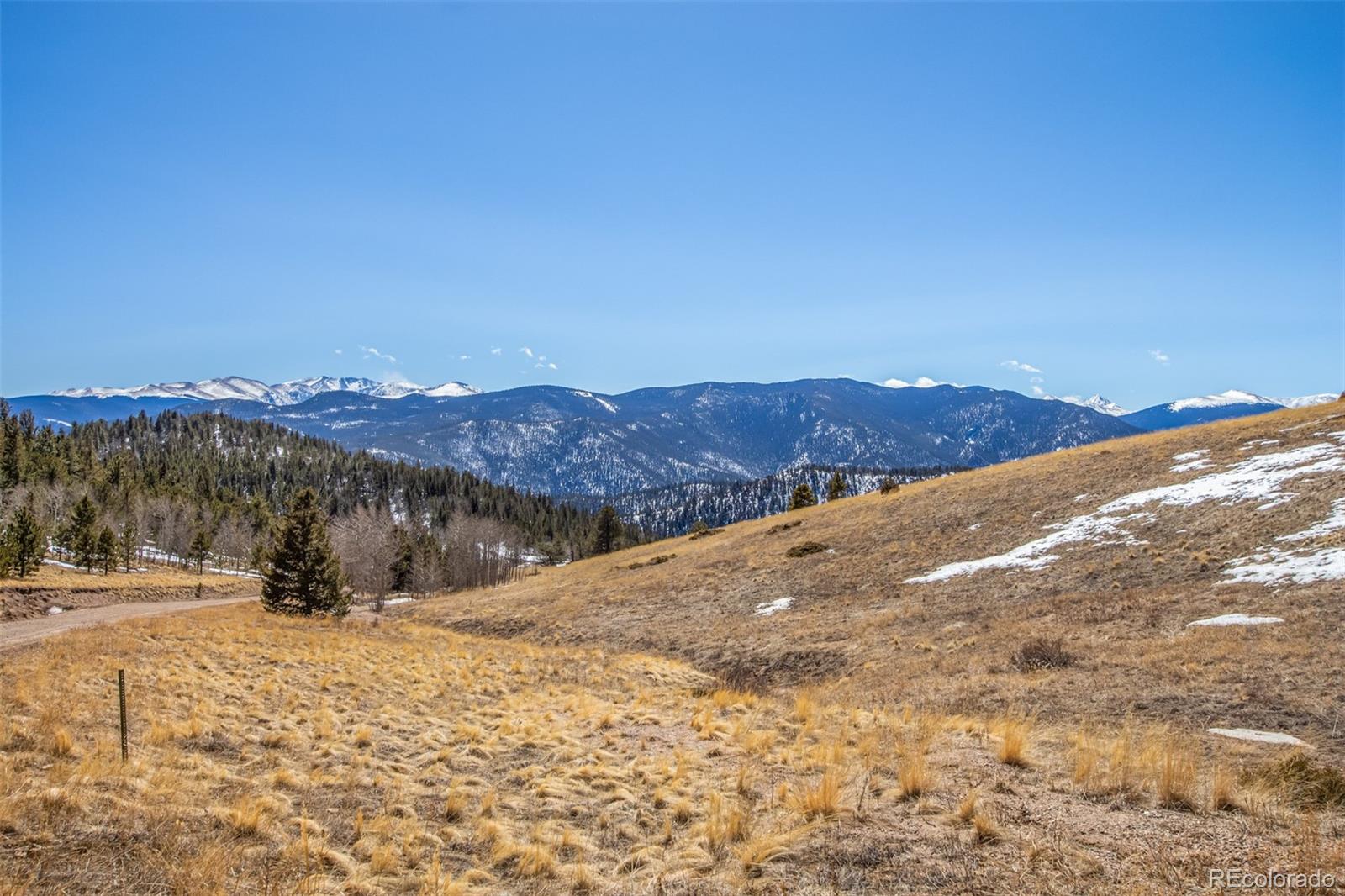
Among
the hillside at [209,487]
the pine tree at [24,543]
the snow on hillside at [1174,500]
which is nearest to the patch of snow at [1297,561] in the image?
the snow on hillside at [1174,500]

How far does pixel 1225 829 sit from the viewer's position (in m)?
6.26

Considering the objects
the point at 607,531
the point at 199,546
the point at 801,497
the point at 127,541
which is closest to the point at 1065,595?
the point at 801,497

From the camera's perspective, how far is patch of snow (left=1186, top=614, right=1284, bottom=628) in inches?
571

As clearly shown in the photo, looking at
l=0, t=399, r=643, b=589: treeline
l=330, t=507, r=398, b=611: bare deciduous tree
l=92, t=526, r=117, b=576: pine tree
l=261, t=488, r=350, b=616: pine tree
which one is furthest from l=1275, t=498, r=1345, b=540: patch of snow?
l=92, t=526, r=117, b=576: pine tree

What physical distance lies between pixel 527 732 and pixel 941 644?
12882 millimetres

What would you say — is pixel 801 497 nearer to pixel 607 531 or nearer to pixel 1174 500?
pixel 607 531

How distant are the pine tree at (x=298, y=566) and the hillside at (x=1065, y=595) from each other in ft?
32.7

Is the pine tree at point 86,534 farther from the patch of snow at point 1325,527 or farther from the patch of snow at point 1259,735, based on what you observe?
the patch of snow at point 1325,527

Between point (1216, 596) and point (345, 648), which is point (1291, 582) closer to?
point (1216, 596)

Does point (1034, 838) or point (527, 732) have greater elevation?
point (1034, 838)

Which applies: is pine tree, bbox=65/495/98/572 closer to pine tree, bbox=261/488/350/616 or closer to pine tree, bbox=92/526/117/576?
pine tree, bbox=92/526/117/576

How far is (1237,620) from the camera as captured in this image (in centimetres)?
1497

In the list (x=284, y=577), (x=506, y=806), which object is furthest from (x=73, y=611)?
(x=506, y=806)

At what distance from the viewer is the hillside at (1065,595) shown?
1254cm
